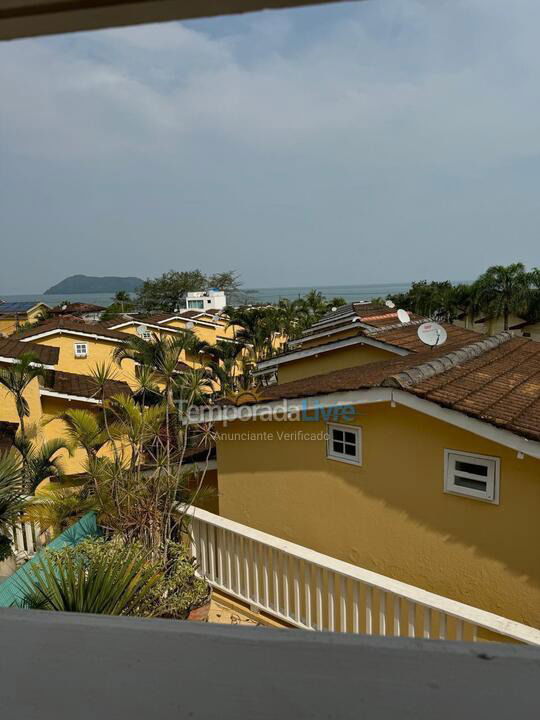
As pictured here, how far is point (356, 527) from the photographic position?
725cm

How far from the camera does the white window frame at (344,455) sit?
7.29 m

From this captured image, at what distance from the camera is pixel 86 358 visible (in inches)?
1019

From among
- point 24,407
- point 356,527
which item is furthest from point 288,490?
point 24,407

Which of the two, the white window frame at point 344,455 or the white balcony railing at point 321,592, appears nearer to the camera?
the white balcony railing at point 321,592

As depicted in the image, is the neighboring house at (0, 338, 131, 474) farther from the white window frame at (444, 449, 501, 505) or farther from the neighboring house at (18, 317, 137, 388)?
the white window frame at (444, 449, 501, 505)

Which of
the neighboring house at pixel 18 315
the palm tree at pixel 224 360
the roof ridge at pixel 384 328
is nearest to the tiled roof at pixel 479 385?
the roof ridge at pixel 384 328

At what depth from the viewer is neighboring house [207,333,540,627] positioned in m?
5.88

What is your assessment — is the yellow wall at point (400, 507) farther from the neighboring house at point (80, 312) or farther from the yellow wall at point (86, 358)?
the neighboring house at point (80, 312)

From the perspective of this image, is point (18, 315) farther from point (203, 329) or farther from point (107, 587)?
point (107, 587)

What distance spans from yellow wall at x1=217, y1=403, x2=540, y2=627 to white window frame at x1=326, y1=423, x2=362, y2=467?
83 mm

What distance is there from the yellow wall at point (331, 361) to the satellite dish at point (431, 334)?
1.93 m

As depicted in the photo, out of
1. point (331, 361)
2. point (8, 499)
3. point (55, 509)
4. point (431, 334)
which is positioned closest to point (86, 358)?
point (331, 361)

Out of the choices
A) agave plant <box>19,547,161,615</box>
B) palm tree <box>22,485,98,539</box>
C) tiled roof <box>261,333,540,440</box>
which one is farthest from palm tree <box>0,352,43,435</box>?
agave plant <box>19,547,161,615</box>

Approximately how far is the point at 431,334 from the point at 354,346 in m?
3.57
